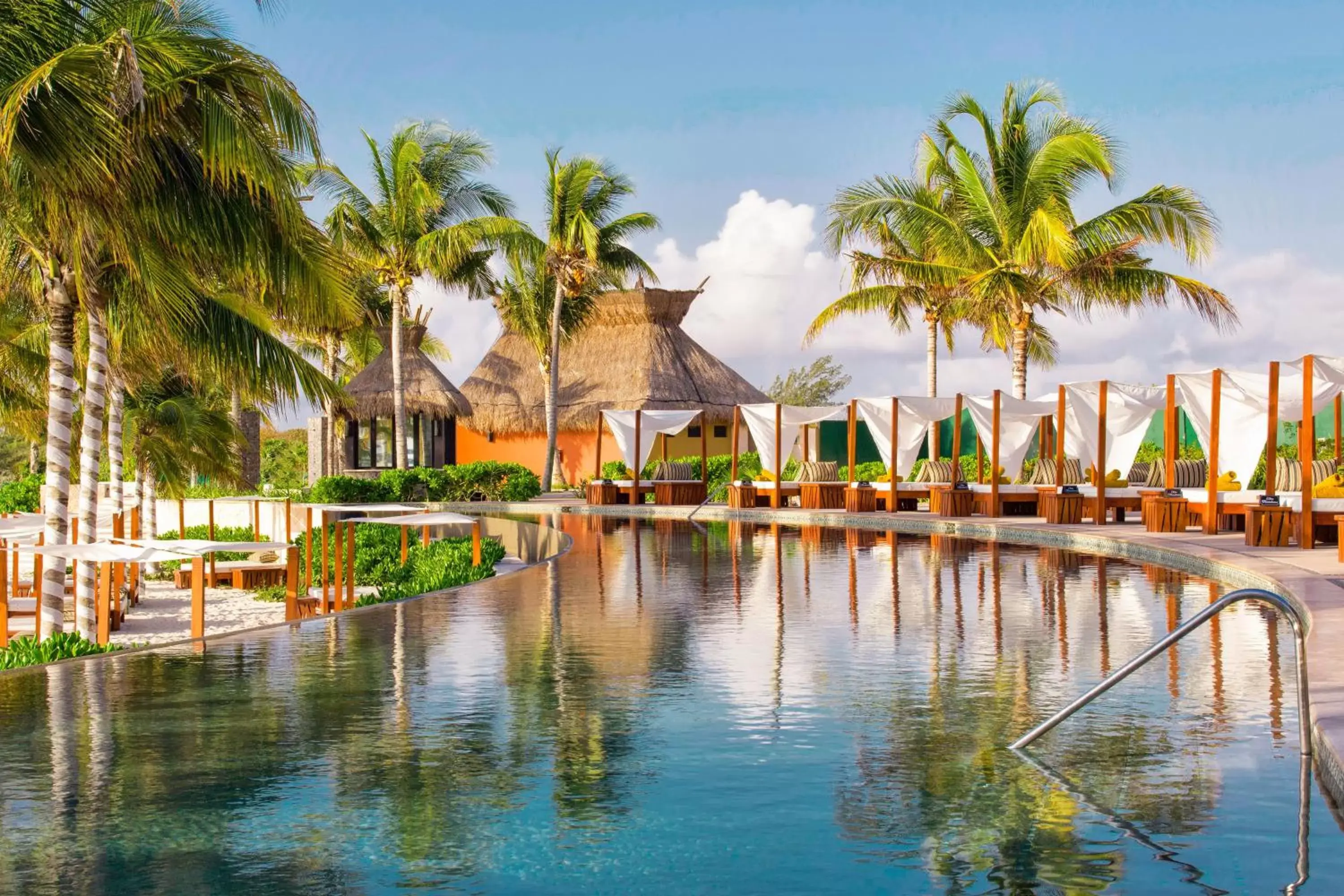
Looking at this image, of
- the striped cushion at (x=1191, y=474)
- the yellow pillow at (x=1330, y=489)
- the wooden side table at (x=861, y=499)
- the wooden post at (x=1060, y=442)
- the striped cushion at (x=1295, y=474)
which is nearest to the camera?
the yellow pillow at (x=1330, y=489)

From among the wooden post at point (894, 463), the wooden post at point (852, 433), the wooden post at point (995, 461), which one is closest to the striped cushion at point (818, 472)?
the wooden post at point (852, 433)

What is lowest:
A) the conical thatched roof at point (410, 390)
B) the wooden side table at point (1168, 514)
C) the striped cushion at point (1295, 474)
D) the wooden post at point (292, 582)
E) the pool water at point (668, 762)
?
the pool water at point (668, 762)

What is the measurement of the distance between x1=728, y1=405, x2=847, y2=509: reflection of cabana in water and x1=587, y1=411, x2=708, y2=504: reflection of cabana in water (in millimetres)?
1313

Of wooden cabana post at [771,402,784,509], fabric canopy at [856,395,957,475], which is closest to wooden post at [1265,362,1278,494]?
fabric canopy at [856,395,957,475]

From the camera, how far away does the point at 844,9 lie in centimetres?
2325

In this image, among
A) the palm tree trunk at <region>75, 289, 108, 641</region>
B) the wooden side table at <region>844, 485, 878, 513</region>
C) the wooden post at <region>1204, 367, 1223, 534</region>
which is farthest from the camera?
the wooden side table at <region>844, 485, 878, 513</region>

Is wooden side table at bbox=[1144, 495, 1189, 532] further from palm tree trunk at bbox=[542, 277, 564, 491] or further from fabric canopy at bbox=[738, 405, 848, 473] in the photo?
palm tree trunk at bbox=[542, 277, 564, 491]

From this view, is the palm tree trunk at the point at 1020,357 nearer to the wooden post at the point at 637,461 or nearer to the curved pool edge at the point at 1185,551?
the curved pool edge at the point at 1185,551

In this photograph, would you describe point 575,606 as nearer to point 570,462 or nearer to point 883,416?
point 883,416

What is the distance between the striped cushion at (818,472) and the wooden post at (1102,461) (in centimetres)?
714

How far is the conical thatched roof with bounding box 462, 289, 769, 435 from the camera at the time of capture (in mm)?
41062

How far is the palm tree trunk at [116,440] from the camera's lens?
18.2m

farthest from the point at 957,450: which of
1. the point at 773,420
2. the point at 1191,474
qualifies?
the point at 773,420

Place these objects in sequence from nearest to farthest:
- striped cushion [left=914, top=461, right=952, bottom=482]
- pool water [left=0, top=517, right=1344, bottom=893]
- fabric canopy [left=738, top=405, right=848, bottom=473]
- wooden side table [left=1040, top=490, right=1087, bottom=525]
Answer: pool water [left=0, top=517, right=1344, bottom=893]
wooden side table [left=1040, top=490, right=1087, bottom=525]
striped cushion [left=914, top=461, right=952, bottom=482]
fabric canopy [left=738, top=405, right=848, bottom=473]
